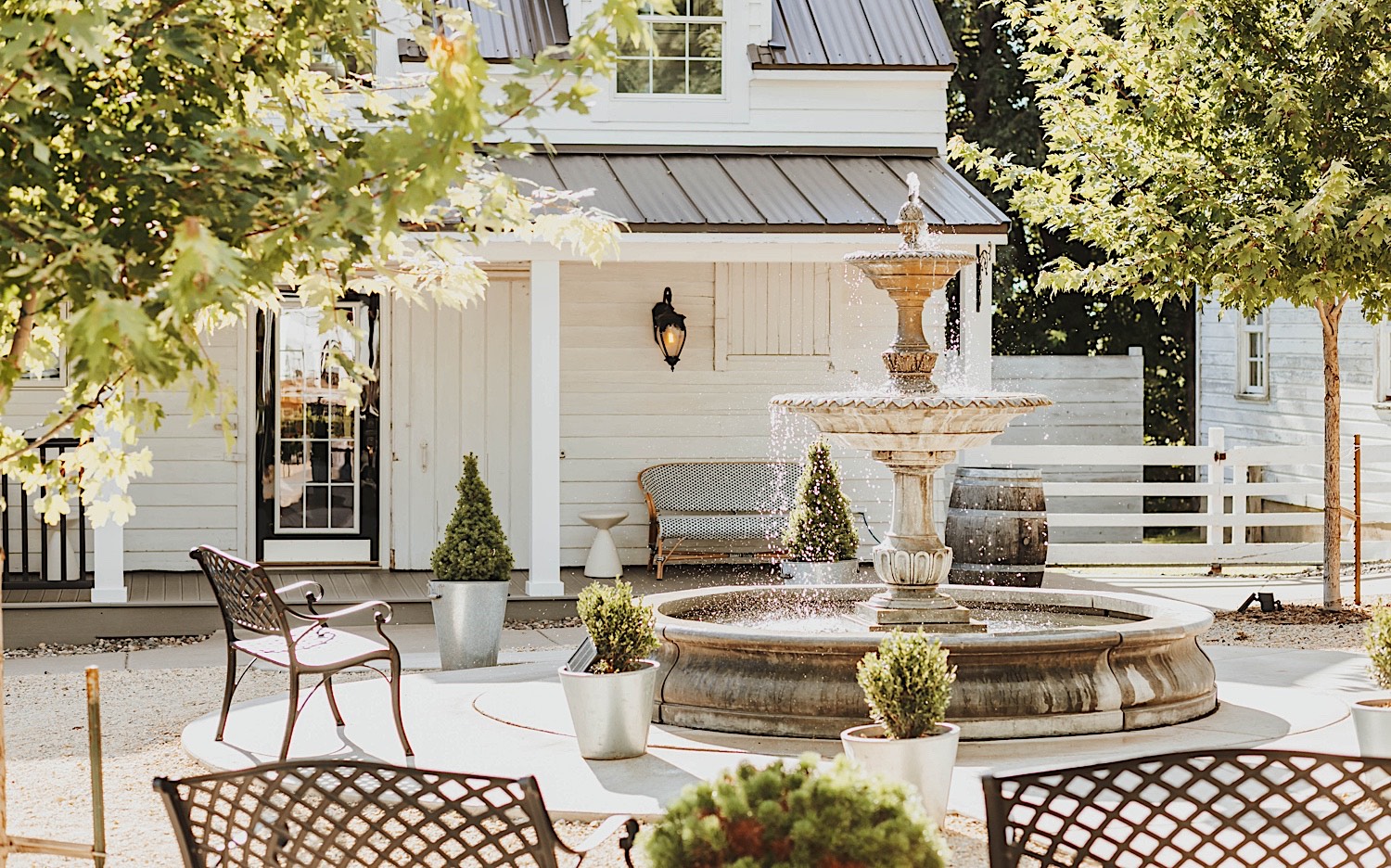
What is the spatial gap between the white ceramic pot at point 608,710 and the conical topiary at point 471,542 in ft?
8.76

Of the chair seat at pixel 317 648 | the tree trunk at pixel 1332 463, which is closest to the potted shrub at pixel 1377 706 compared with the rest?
the chair seat at pixel 317 648

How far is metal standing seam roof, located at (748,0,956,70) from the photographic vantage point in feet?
46.5

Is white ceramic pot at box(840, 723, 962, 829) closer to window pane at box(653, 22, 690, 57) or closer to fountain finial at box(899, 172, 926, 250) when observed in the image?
fountain finial at box(899, 172, 926, 250)

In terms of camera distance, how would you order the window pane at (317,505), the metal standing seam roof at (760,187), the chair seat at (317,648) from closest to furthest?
the chair seat at (317,648)
the metal standing seam roof at (760,187)
the window pane at (317,505)

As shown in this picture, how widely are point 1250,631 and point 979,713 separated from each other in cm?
506

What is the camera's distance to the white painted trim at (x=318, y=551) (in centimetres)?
1404

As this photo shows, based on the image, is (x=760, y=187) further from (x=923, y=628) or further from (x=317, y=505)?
(x=923, y=628)

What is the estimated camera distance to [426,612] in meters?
12.4

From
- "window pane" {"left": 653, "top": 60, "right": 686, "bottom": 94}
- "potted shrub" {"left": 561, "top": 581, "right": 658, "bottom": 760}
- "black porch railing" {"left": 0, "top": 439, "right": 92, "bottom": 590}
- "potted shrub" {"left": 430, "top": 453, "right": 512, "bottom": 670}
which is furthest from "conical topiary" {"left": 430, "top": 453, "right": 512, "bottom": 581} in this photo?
"window pane" {"left": 653, "top": 60, "right": 686, "bottom": 94}

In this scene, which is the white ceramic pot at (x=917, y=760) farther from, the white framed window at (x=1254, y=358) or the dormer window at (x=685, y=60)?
the white framed window at (x=1254, y=358)

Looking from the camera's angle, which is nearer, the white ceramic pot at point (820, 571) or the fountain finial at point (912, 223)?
the fountain finial at point (912, 223)

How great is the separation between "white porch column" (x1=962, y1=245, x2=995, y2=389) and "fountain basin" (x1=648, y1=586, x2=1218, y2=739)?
5094 millimetres

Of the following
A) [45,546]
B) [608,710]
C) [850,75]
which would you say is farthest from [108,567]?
[850,75]

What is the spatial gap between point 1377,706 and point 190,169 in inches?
193
